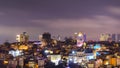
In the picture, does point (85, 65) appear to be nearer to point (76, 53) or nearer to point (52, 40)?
point (76, 53)

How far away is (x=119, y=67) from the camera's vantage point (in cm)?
3638

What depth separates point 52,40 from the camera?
156 feet

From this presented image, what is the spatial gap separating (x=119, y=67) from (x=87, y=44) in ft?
36.3

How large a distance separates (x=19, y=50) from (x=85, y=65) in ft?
32.0

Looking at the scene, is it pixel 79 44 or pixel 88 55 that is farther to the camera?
pixel 79 44

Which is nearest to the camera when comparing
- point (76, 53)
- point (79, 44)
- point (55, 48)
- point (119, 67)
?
point (119, 67)

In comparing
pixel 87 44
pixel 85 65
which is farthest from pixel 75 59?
pixel 87 44

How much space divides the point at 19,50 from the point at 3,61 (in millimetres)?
8967

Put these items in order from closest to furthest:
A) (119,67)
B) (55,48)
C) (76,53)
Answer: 1. (119,67)
2. (76,53)
3. (55,48)

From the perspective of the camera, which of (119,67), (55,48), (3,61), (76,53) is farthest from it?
(55,48)

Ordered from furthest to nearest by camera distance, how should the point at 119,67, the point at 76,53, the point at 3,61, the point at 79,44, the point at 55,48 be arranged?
1. the point at 79,44
2. the point at 55,48
3. the point at 76,53
4. the point at 119,67
5. the point at 3,61

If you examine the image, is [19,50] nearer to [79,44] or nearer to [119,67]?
[79,44]

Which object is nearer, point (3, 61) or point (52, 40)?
point (3, 61)

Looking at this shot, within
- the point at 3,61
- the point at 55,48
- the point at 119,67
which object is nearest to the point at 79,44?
the point at 55,48
